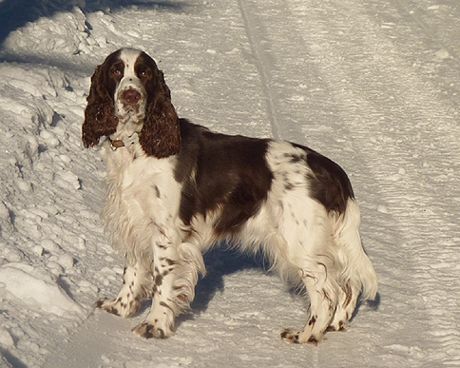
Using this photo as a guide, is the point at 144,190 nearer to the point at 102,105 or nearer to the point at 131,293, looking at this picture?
the point at 102,105

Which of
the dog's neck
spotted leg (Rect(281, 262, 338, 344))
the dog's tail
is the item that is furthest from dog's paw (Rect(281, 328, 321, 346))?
the dog's neck

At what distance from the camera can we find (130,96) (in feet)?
20.8

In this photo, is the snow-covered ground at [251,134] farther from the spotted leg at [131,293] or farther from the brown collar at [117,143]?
the brown collar at [117,143]

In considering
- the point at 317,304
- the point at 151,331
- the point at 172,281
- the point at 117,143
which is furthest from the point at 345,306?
the point at 117,143

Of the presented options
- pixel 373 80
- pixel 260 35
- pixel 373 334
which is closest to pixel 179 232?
pixel 373 334

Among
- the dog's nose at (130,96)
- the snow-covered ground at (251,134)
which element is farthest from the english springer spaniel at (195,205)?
the snow-covered ground at (251,134)

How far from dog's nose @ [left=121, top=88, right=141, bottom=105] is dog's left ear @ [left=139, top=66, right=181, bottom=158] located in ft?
0.32

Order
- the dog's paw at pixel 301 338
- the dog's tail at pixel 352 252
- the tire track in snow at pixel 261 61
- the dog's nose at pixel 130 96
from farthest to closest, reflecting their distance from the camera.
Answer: the tire track in snow at pixel 261 61
the dog's tail at pixel 352 252
the dog's paw at pixel 301 338
the dog's nose at pixel 130 96

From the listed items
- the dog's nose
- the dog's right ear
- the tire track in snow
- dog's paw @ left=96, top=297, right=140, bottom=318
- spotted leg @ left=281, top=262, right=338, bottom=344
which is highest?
the dog's nose

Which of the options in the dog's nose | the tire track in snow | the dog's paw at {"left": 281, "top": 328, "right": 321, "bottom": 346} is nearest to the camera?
the dog's nose

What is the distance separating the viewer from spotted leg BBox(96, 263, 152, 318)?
673 cm

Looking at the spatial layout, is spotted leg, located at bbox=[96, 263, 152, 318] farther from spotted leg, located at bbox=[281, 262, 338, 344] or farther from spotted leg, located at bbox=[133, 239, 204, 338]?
spotted leg, located at bbox=[281, 262, 338, 344]

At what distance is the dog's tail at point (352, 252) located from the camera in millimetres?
6695

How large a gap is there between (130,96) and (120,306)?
1333 mm
